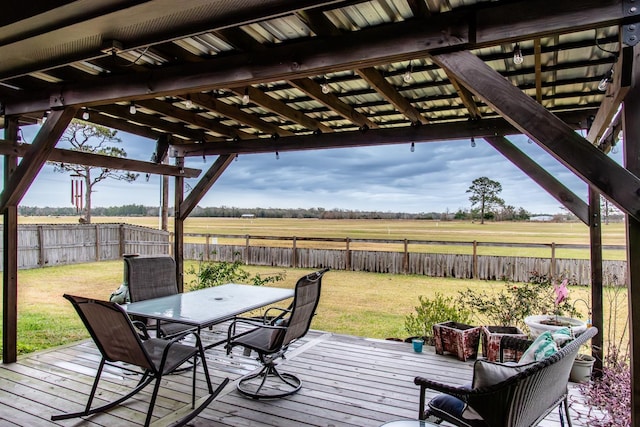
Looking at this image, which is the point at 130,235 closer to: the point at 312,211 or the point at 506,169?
the point at 312,211

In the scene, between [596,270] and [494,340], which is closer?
[596,270]

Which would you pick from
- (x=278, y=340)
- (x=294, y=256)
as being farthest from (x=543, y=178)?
(x=294, y=256)

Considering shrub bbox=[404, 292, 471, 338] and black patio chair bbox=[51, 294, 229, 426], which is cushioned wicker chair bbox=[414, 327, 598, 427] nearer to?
black patio chair bbox=[51, 294, 229, 426]

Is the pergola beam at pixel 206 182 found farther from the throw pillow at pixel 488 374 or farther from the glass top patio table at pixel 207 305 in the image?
the throw pillow at pixel 488 374

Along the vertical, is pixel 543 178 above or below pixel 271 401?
above

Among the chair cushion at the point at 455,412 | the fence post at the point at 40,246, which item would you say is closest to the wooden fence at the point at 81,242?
the fence post at the point at 40,246

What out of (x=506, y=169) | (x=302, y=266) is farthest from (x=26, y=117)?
(x=506, y=169)

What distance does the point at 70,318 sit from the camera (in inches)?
233

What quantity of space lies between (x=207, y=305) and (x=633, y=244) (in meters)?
3.15

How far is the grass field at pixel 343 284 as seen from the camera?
5574 mm

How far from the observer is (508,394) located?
1690mm

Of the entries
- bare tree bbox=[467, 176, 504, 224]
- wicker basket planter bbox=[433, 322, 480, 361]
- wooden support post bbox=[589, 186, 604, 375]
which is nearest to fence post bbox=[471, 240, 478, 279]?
bare tree bbox=[467, 176, 504, 224]

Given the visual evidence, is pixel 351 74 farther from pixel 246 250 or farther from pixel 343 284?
pixel 246 250

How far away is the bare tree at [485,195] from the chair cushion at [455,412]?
22.3 ft
